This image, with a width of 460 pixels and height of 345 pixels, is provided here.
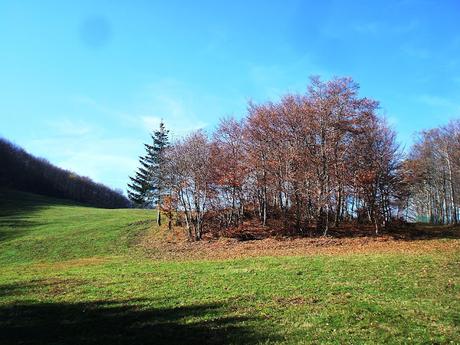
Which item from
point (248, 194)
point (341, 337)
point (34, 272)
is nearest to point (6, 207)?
point (248, 194)

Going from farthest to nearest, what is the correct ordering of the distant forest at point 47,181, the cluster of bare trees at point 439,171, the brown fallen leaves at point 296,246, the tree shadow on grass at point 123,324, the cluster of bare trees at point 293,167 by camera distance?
1. the distant forest at point 47,181
2. the cluster of bare trees at point 439,171
3. the cluster of bare trees at point 293,167
4. the brown fallen leaves at point 296,246
5. the tree shadow on grass at point 123,324

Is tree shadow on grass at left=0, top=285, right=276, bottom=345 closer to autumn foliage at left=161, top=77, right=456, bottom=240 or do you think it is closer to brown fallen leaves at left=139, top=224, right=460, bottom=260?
brown fallen leaves at left=139, top=224, right=460, bottom=260

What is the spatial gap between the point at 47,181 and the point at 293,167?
104 metres

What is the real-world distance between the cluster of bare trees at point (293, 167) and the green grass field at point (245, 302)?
1247 centimetres

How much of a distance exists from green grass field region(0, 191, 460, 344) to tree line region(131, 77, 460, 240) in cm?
1258

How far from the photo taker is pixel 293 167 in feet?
108

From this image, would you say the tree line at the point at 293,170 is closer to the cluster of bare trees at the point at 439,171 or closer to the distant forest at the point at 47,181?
the cluster of bare trees at the point at 439,171

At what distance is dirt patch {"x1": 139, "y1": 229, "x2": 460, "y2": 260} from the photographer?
23.4m

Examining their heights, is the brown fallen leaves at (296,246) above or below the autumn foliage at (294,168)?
below

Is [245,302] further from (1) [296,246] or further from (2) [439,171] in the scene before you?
(2) [439,171]

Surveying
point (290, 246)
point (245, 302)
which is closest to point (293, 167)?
point (290, 246)

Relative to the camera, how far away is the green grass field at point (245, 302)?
8633 millimetres

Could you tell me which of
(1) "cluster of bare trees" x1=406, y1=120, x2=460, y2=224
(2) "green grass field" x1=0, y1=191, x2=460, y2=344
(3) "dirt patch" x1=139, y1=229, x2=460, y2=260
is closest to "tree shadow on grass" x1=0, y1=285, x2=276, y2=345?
(2) "green grass field" x1=0, y1=191, x2=460, y2=344

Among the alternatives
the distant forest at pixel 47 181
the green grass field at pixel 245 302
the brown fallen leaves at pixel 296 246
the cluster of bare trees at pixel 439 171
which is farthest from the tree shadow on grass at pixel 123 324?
the distant forest at pixel 47 181
